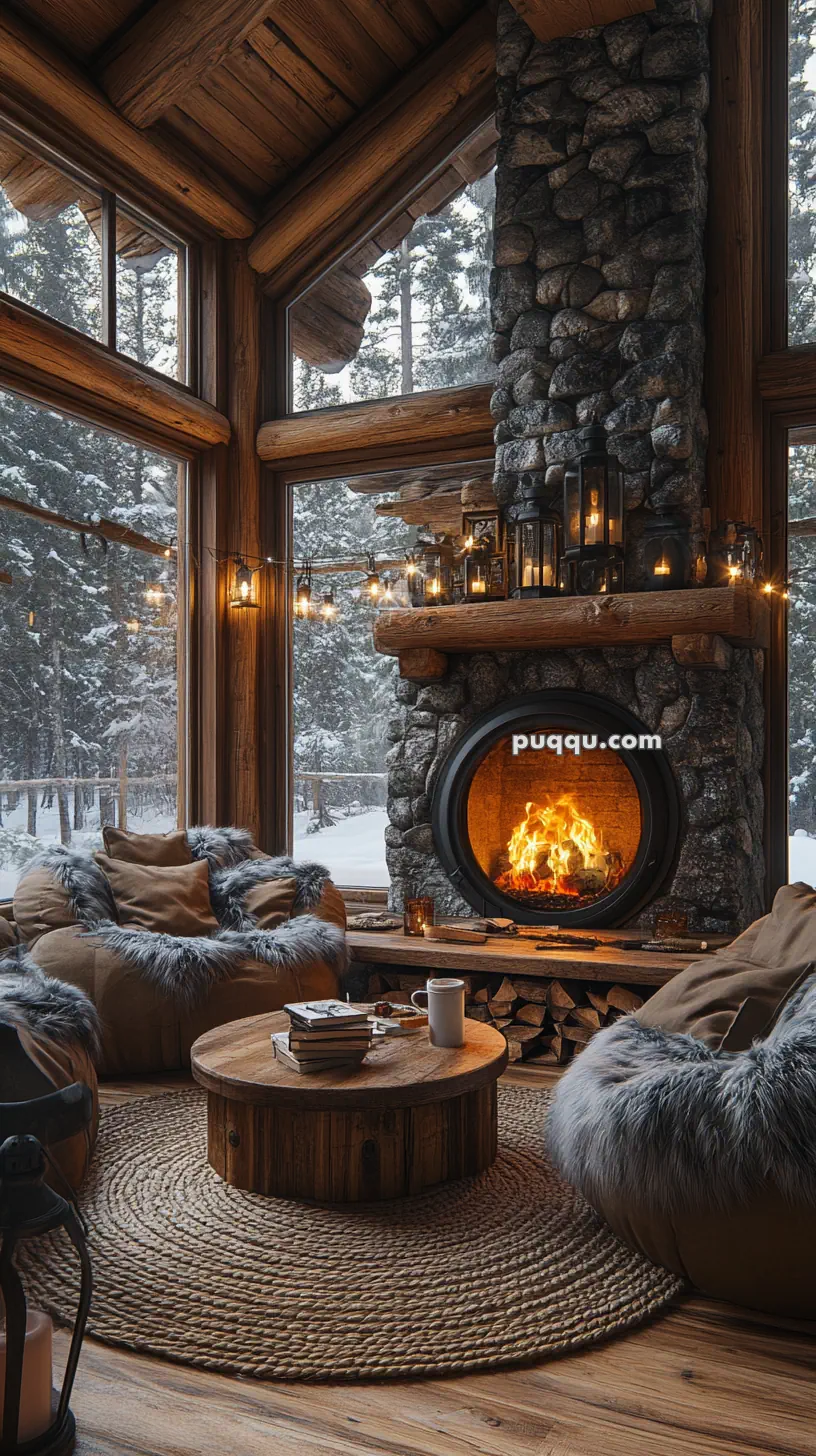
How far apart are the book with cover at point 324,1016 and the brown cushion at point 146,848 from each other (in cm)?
163

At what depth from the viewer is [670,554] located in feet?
13.3

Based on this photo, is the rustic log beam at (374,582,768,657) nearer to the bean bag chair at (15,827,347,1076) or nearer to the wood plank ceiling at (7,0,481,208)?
the bean bag chair at (15,827,347,1076)

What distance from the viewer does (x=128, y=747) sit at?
484cm

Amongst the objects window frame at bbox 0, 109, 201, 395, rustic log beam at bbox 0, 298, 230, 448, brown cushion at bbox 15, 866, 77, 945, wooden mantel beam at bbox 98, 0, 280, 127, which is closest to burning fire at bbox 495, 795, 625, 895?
brown cushion at bbox 15, 866, 77, 945

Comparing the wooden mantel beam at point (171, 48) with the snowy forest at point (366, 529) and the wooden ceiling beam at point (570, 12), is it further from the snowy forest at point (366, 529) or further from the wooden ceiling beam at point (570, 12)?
the snowy forest at point (366, 529)

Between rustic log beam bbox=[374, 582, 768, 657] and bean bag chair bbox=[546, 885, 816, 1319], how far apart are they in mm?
1608

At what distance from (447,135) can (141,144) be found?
4.53 ft

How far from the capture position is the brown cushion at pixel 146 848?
4.22 metres

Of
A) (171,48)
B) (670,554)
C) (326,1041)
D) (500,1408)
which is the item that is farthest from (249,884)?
(171,48)

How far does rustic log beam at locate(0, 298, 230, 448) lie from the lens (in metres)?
4.06

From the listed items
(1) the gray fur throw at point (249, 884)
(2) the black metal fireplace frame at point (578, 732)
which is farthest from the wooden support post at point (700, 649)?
(1) the gray fur throw at point (249, 884)

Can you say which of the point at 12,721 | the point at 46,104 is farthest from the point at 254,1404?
the point at 46,104

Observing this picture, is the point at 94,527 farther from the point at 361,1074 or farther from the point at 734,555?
the point at 361,1074

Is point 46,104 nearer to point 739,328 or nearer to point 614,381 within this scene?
point 614,381
